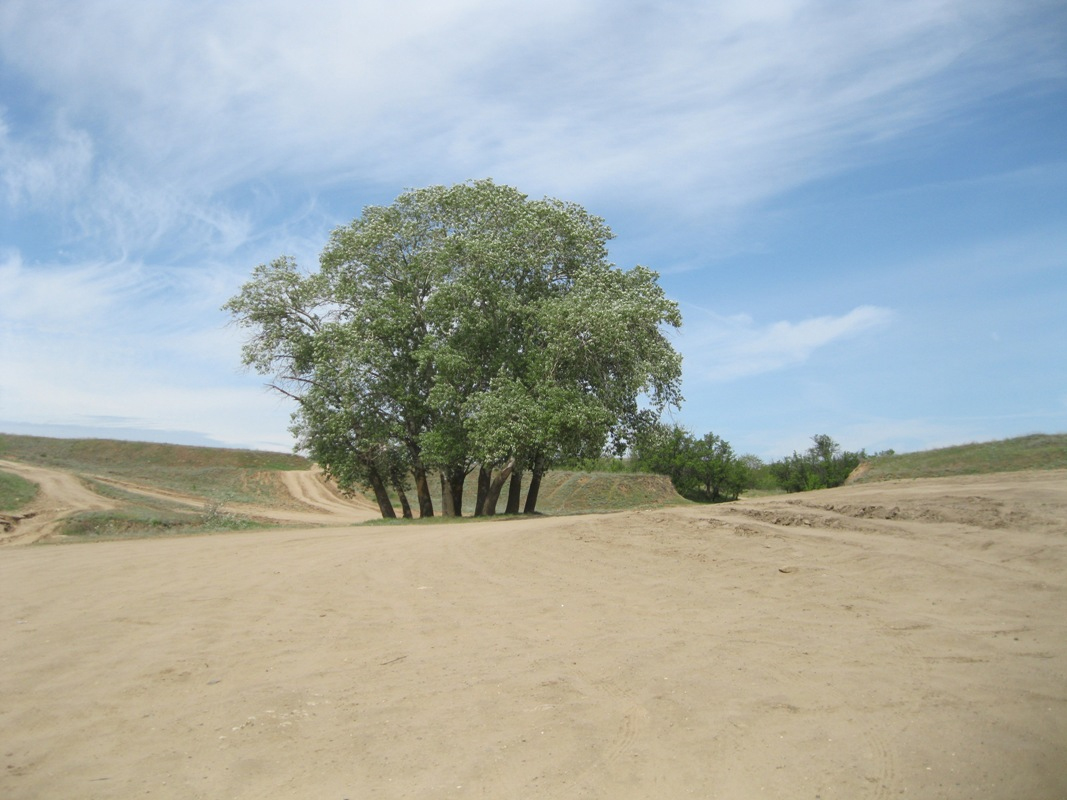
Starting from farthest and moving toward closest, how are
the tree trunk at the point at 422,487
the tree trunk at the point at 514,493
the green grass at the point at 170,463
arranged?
1. the green grass at the point at 170,463
2. the tree trunk at the point at 422,487
3. the tree trunk at the point at 514,493

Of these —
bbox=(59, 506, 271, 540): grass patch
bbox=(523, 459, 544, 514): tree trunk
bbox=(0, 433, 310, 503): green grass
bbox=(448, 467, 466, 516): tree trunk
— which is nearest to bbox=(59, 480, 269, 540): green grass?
bbox=(59, 506, 271, 540): grass patch

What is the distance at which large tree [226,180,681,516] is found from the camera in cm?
2225

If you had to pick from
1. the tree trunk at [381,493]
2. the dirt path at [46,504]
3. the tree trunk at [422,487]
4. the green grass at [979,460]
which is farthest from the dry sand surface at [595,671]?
the dirt path at [46,504]

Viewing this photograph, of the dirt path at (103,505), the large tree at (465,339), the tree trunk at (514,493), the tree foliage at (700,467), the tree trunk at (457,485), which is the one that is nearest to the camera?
the large tree at (465,339)

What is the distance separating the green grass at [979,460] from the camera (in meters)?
16.5

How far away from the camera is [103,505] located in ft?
111

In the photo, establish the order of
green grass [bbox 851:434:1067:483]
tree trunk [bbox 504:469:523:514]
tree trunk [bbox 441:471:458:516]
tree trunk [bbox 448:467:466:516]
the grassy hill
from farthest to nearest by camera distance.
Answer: tree trunk [bbox 441:471:458:516]
tree trunk [bbox 448:467:466:516]
tree trunk [bbox 504:469:523:514]
the grassy hill
green grass [bbox 851:434:1067:483]

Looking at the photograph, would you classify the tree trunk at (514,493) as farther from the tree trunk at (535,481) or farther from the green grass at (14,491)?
the green grass at (14,491)

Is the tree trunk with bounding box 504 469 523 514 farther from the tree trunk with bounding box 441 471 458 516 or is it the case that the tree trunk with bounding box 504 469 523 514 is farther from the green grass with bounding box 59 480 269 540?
the green grass with bounding box 59 480 269 540

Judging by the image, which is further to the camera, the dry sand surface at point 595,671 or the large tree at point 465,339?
the large tree at point 465,339

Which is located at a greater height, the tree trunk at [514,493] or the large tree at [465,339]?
the large tree at [465,339]

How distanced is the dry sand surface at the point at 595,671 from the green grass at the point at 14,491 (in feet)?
84.6

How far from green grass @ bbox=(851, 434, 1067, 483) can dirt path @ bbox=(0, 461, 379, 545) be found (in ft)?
64.4

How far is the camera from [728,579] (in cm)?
898
